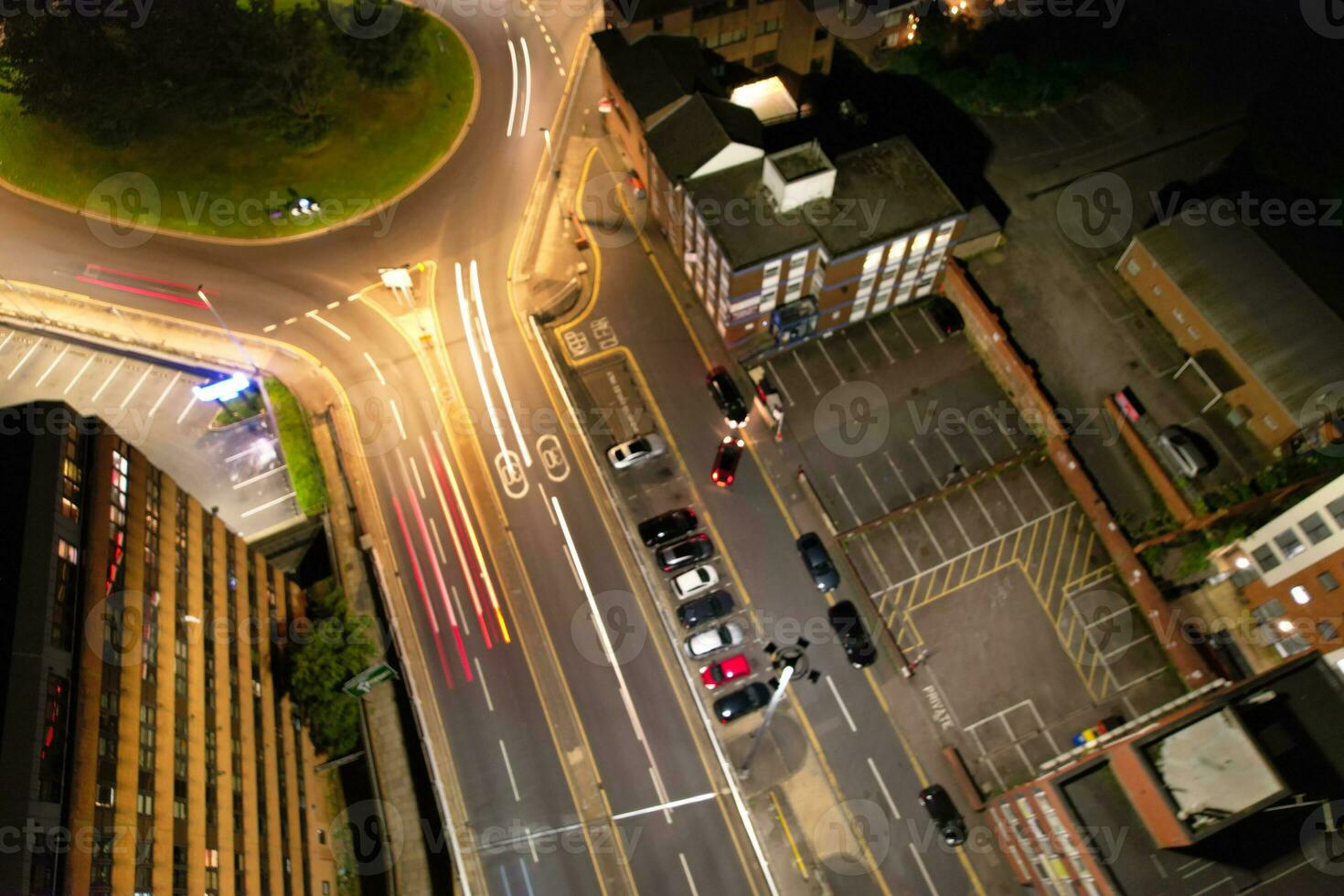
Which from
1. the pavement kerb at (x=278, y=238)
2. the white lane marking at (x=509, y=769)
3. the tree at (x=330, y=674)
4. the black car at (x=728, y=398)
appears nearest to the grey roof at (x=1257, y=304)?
the black car at (x=728, y=398)

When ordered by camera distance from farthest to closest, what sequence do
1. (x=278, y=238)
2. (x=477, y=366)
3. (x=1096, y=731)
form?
1. (x=278, y=238)
2. (x=477, y=366)
3. (x=1096, y=731)

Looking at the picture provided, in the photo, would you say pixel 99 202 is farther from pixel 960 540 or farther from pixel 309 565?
pixel 960 540

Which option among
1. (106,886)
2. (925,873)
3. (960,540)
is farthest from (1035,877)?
(106,886)

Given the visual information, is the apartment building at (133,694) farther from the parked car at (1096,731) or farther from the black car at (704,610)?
the parked car at (1096,731)

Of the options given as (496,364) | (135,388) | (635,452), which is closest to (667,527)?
(635,452)

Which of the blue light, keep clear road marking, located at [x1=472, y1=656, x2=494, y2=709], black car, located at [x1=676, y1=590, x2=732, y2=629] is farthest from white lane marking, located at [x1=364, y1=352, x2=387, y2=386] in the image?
black car, located at [x1=676, y1=590, x2=732, y2=629]

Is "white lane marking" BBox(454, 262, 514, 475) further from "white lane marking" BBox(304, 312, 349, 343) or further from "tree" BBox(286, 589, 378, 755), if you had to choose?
"tree" BBox(286, 589, 378, 755)

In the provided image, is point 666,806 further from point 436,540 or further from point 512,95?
point 512,95
